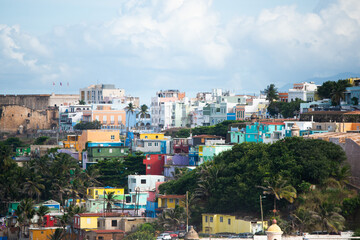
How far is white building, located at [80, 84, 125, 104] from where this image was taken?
182 metres

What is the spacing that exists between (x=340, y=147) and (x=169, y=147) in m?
34.1

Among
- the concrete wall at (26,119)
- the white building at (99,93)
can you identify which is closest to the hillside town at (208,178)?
the concrete wall at (26,119)

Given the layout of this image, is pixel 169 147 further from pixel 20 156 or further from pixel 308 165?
pixel 308 165

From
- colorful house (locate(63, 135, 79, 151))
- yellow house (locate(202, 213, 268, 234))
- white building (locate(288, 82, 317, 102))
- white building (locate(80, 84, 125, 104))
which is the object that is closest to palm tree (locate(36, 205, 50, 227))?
yellow house (locate(202, 213, 268, 234))

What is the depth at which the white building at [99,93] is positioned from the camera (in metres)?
182

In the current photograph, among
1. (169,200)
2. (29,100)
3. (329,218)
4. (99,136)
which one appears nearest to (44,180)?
(169,200)

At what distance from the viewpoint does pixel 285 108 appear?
10506 cm

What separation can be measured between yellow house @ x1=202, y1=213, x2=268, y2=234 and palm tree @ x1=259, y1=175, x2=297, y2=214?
2.32 m

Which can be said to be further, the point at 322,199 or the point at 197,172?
the point at 197,172

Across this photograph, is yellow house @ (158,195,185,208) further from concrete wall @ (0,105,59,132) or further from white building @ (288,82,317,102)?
concrete wall @ (0,105,59,132)

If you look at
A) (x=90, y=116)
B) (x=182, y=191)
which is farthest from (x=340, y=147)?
(x=90, y=116)

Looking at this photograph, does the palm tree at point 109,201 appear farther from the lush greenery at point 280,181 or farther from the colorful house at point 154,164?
the colorful house at point 154,164

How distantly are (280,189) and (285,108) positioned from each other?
5079 cm

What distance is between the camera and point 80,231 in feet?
198
